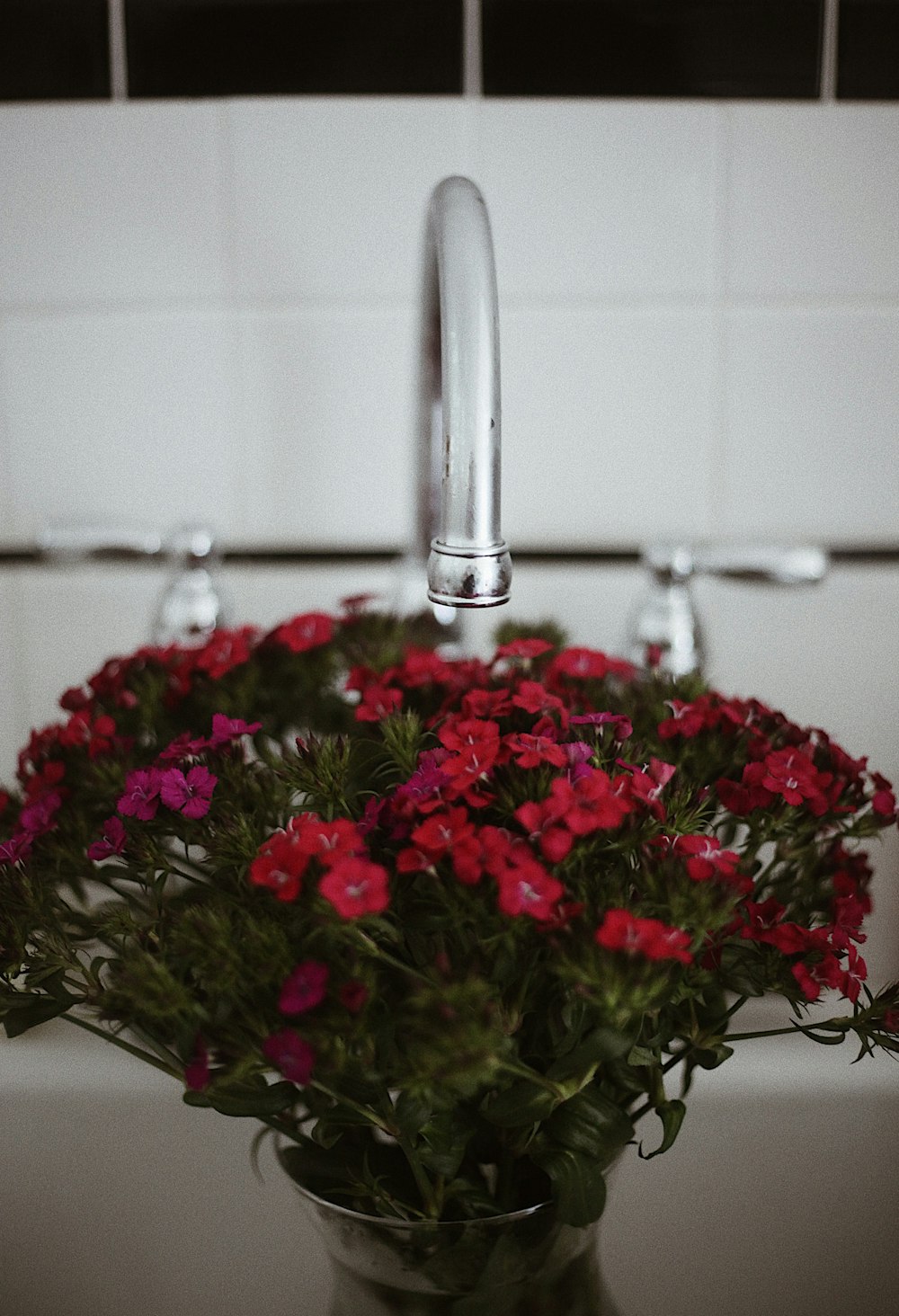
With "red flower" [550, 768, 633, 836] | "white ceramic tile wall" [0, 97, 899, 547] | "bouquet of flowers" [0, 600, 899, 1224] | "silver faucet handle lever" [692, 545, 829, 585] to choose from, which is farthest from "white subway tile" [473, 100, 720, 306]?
"red flower" [550, 768, 633, 836]

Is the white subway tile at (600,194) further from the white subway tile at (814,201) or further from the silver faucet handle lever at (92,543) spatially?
the silver faucet handle lever at (92,543)

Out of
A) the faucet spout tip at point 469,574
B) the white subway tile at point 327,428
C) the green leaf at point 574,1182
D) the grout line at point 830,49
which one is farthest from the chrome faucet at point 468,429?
the grout line at point 830,49

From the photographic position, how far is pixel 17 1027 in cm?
36

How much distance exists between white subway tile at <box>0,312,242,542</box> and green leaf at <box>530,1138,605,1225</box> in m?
0.55

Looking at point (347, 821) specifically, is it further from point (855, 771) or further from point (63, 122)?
point (63, 122)

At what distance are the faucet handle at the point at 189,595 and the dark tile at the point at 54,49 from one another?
12.6 inches

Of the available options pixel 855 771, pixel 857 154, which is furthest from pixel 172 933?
pixel 857 154

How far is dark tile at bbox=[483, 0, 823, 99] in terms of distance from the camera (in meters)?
0.72

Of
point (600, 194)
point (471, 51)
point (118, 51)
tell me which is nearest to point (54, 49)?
point (118, 51)

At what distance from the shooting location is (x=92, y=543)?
71cm

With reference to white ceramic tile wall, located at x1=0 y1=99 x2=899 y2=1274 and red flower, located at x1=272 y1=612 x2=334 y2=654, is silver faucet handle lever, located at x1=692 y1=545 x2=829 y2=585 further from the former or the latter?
red flower, located at x1=272 y1=612 x2=334 y2=654

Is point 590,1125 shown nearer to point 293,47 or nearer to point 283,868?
point 283,868

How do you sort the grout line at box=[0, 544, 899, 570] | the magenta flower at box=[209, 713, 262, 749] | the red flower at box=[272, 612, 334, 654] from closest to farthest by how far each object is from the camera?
the magenta flower at box=[209, 713, 262, 749]
the red flower at box=[272, 612, 334, 654]
the grout line at box=[0, 544, 899, 570]

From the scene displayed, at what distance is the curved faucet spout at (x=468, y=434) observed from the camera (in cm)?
43
